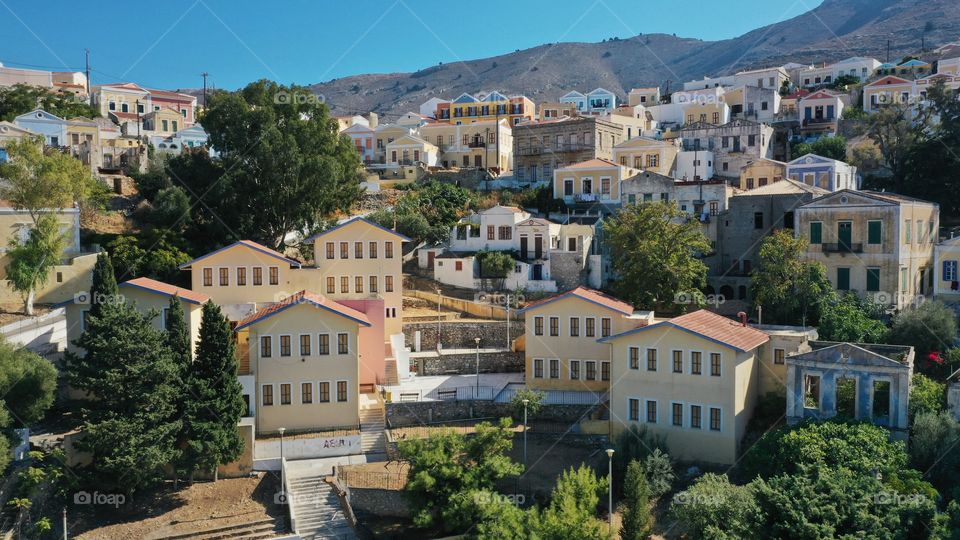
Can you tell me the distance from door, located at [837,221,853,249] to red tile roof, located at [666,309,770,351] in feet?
27.1

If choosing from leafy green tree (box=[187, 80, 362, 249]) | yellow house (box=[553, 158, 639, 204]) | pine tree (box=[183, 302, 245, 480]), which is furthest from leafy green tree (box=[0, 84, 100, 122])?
pine tree (box=[183, 302, 245, 480])

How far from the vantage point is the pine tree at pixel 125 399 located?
979 inches

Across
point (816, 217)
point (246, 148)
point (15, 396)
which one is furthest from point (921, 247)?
point (15, 396)

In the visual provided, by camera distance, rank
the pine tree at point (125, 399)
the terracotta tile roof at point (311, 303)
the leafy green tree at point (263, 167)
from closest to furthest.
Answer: the pine tree at point (125, 399) → the terracotta tile roof at point (311, 303) → the leafy green tree at point (263, 167)

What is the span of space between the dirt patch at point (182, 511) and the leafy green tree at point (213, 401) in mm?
902

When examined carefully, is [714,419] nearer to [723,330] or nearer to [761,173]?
[723,330]

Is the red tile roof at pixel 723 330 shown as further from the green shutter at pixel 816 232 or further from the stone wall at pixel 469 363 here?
the stone wall at pixel 469 363

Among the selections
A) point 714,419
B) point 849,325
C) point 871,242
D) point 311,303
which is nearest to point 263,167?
point 311,303

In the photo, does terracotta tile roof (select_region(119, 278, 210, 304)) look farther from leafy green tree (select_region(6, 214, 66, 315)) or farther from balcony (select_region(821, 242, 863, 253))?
balcony (select_region(821, 242, 863, 253))

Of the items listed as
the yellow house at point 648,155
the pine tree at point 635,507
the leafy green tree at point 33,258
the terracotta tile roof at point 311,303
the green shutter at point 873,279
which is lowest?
the pine tree at point 635,507

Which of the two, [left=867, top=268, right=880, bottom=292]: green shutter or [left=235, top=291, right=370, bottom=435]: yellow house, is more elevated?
[left=867, top=268, right=880, bottom=292]: green shutter

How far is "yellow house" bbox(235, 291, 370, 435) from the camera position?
29516 mm

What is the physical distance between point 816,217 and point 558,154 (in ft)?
81.8

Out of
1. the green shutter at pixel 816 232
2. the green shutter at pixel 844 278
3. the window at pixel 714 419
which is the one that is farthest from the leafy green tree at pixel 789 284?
the window at pixel 714 419
